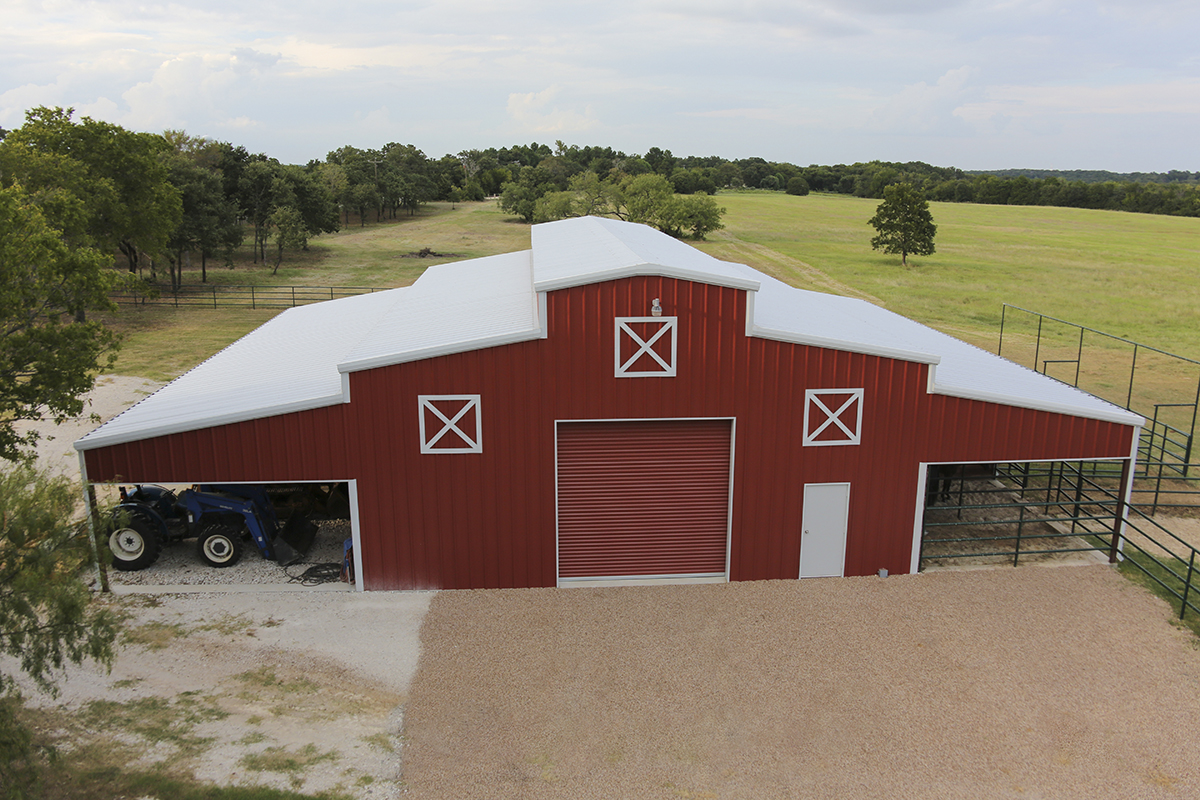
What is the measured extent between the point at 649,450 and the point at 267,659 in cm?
719

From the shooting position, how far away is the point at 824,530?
50.7 feet

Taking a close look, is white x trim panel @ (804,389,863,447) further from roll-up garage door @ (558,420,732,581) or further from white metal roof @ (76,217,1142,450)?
roll-up garage door @ (558,420,732,581)

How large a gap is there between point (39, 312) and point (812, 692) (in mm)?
14218

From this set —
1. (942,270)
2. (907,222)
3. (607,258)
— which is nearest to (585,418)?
(607,258)

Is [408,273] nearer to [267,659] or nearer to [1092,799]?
[267,659]

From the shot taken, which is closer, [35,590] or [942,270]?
[35,590]

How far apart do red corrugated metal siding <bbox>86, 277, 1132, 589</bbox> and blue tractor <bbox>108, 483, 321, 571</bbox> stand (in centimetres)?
136

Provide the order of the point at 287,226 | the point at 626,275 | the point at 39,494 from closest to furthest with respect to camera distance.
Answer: the point at 39,494, the point at 626,275, the point at 287,226

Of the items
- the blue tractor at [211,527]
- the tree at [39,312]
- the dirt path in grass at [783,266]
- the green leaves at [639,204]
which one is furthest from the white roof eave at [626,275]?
the green leaves at [639,204]

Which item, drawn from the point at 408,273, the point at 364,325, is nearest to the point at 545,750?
the point at 364,325

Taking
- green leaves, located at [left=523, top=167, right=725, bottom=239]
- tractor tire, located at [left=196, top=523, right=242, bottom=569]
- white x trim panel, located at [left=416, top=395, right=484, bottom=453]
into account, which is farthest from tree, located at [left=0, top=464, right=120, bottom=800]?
green leaves, located at [left=523, top=167, right=725, bottom=239]

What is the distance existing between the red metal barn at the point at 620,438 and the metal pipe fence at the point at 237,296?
3097 cm

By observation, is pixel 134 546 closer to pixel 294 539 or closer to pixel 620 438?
pixel 294 539

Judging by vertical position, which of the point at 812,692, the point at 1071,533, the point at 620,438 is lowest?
the point at 812,692
